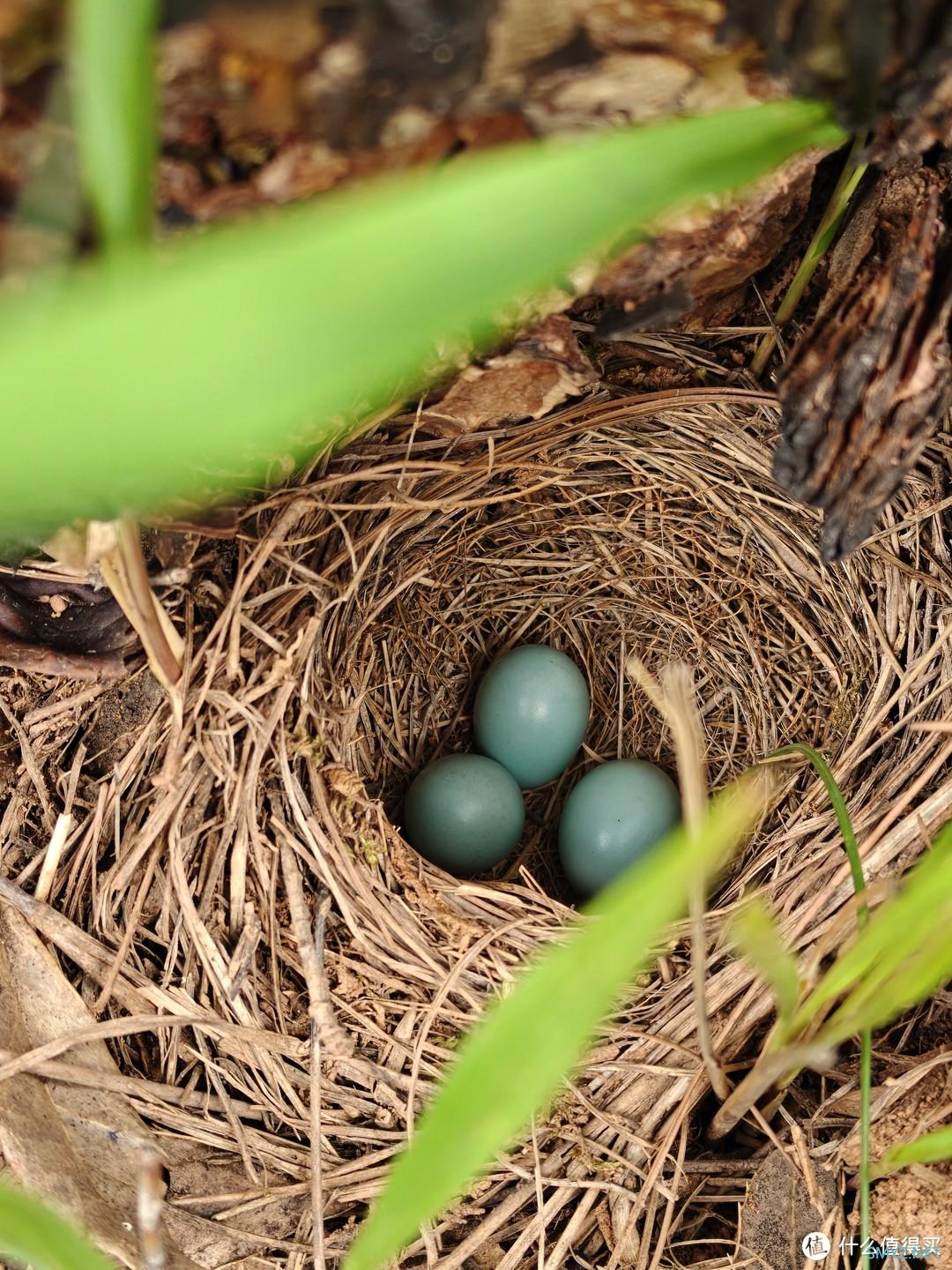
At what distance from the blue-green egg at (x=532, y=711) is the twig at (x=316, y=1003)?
1.27 ft

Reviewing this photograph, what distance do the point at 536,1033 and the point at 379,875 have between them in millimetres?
625

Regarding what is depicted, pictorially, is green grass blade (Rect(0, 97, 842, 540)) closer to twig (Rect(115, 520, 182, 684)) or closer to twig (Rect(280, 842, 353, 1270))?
twig (Rect(115, 520, 182, 684))

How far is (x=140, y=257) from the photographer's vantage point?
1.40ft

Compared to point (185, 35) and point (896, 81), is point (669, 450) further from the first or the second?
point (185, 35)

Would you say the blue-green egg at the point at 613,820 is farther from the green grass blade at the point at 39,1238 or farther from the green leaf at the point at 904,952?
the green grass blade at the point at 39,1238

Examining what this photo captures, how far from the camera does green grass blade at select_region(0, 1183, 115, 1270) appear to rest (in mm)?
521

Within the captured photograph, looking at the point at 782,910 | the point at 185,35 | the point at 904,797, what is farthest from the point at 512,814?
the point at 185,35

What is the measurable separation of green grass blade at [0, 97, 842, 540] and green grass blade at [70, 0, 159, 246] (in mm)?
10

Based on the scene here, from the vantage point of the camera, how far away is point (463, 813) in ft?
3.98

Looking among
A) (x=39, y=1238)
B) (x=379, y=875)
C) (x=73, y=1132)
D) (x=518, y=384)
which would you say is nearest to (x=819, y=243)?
(x=518, y=384)

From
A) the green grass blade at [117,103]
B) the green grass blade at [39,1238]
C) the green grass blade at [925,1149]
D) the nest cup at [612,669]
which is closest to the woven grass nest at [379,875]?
the nest cup at [612,669]

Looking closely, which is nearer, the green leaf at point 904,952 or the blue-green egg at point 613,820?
the green leaf at point 904,952

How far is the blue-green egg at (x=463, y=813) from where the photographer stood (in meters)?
1.22

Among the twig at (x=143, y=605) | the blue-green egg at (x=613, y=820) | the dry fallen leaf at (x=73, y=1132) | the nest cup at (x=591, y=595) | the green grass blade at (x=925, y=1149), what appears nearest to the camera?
the green grass blade at (x=925, y=1149)
